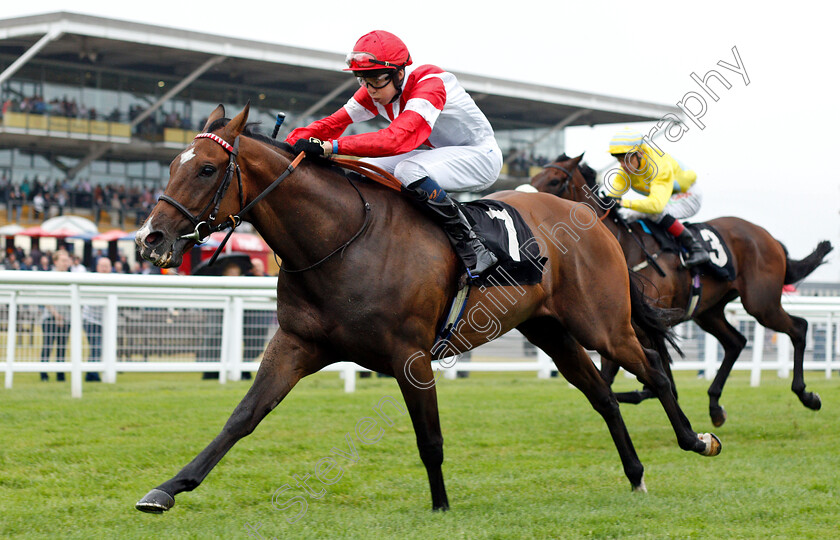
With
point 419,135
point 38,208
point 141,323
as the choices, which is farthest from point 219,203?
point 38,208

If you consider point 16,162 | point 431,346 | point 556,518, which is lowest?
point 16,162

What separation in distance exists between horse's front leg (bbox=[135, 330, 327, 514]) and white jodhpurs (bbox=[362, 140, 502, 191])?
864 mm

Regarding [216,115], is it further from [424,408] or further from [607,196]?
[607,196]

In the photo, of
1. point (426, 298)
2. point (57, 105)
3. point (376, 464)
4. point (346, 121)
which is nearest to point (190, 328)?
point (376, 464)

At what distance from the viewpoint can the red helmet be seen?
11.9 feet

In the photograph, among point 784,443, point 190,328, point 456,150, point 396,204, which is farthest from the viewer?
point 190,328

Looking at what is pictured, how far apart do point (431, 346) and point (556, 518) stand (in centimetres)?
86

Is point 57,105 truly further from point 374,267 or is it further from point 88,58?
point 374,267

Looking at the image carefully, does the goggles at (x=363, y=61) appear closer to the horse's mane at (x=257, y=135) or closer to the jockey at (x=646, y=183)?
the horse's mane at (x=257, y=135)

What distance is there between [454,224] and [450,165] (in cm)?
38

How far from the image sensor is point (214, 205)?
10.3 ft

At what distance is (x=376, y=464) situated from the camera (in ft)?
15.8

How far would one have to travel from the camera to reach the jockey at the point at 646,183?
6188 millimetres

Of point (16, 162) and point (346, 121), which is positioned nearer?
point (346, 121)
